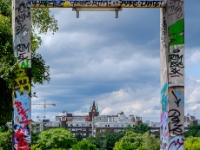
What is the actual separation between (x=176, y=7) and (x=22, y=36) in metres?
3.27

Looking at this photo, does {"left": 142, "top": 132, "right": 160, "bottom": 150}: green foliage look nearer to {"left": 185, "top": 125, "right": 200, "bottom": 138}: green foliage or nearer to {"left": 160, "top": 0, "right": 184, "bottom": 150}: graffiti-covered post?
{"left": 185, "top": 125, "right": 200, "bottom": 138}: green foliage

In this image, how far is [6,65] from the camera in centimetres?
1095

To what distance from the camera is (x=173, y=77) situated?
1078 centimetres

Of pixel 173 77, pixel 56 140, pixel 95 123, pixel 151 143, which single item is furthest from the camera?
pixel 95 123

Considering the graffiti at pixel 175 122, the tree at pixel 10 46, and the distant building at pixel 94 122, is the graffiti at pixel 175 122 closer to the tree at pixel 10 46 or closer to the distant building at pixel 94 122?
the tree at pixel 10 46

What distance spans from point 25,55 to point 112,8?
6.88 feet

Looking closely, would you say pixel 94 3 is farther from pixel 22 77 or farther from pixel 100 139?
pixel 100 139

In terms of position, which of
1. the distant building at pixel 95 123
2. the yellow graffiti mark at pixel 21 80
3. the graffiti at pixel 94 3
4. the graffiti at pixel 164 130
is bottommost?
the graffiti at pixel 164 130

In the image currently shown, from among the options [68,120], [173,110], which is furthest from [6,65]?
[68,120]

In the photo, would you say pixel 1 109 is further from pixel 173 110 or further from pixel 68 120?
pixel 68 120

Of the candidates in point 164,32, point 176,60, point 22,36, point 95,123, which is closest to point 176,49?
point 176,60

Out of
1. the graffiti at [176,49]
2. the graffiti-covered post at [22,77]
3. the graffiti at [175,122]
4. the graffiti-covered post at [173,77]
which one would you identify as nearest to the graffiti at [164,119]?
the graffiti-covered post at [173,77]

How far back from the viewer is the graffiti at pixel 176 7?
1085cm

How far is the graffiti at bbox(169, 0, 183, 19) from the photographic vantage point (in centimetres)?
1085
